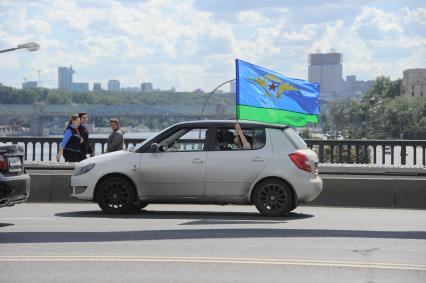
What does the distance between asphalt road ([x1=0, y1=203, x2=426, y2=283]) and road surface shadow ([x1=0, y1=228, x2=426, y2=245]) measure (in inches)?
0.5

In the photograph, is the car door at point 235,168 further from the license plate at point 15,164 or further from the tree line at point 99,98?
the tree line at point 99,98

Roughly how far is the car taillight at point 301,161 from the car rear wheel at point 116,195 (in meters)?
2.60

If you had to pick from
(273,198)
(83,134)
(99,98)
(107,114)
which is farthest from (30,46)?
(99,98)

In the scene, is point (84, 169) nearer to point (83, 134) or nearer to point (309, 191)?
point (309, 191)

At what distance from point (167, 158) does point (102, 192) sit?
1.17m

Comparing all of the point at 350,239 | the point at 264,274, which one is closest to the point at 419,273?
the point at 264,274

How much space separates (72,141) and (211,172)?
237 inches

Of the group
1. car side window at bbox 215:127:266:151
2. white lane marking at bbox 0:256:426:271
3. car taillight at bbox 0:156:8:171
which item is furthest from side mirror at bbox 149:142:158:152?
white lane marking at bbox 0:256:426:271

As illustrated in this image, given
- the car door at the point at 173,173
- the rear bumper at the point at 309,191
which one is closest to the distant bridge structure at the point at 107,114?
the car door at the point at 173,173

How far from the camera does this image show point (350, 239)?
37.2ft

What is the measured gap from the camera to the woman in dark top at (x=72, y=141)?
19547 millimetres

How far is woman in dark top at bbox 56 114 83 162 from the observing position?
19.5 m

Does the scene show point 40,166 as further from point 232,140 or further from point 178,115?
point 178,115

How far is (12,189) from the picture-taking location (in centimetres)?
1263
